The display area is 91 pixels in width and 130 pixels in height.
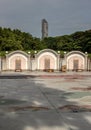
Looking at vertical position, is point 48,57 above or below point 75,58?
above

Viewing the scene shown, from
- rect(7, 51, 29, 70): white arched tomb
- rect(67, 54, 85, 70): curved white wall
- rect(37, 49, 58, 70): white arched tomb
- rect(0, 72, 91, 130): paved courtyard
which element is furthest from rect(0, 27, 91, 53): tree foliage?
rect(0, 72, 91, 130): paved courtyard

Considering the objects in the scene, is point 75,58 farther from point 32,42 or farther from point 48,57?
point 32,42

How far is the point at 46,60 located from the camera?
5156cm

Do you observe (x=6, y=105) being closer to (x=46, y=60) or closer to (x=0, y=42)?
(x=46, y=60)

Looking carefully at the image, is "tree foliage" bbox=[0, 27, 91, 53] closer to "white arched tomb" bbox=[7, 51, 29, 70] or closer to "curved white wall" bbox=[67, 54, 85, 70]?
"white arched tomb" bbox=[7, 51, 29, 70]

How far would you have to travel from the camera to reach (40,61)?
51688 millimetres

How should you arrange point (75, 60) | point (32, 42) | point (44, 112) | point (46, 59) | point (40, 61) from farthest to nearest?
point (32, 42) < point (75, 60) < point (40, 61) < point (46, 59) < point (44, 112)

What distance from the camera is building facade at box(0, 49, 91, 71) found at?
51.2 metres

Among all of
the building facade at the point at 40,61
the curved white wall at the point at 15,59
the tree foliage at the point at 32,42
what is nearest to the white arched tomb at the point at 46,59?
the building facade at the point at 40,61

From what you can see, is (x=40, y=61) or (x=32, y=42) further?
(x=32, y=42)

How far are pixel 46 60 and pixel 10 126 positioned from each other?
38591 millimetres

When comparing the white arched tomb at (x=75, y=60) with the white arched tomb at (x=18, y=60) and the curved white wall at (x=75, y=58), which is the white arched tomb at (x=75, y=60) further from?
the white arched tomb at (x=18, y=60)

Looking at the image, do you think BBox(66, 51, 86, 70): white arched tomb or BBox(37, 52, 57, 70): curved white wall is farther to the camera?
BBox(66, 51, 86, 70): white arched tomb

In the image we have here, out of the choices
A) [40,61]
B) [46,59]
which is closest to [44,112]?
[46,59]
